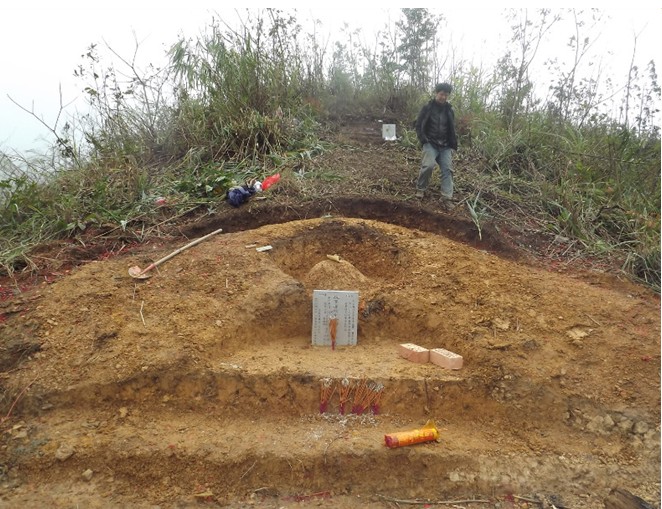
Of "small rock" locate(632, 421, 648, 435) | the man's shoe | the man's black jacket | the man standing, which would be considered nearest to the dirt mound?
"small rock" locate(632, 421, 648, 435)

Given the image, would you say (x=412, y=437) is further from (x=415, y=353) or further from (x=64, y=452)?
(x=64, y=452)

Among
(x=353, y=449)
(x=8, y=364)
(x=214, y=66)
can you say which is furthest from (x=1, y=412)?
(x=214, y=66)

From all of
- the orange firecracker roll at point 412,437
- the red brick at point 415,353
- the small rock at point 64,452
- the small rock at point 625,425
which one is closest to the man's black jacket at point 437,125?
the red brick at point 415,353

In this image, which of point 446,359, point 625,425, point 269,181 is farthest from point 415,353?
point 269,181

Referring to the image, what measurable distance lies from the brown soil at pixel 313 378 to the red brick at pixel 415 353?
0.06 m

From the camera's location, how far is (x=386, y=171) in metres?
5.98

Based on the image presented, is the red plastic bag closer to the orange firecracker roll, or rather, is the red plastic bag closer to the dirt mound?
the dirt mound

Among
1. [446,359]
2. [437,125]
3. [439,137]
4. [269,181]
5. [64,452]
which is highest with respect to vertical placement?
[437,125]

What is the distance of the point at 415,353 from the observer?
342 cm

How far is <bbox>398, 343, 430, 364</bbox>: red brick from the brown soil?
64 millimetres

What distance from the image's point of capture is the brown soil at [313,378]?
2773 millimetres

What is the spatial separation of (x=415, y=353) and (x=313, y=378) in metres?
0.72

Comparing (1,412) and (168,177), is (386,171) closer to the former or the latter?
(168,177)

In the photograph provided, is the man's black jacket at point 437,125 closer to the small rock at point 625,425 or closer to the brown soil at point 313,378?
the brown soil at point 313,378
